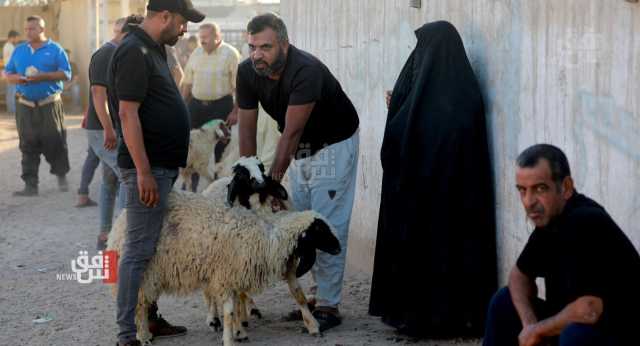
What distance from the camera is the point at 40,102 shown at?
1323cm

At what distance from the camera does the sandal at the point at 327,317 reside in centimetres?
679

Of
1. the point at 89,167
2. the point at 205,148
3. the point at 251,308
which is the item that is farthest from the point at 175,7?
the point at 89,167

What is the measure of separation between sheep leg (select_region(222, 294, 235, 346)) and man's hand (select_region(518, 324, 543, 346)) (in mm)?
2302

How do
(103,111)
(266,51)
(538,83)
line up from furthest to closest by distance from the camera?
(103,111)
(266,51)
(538,83)

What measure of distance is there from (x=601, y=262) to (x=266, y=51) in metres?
2.98

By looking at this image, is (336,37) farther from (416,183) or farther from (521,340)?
(521,340)

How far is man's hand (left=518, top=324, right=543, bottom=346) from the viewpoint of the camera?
424 cm

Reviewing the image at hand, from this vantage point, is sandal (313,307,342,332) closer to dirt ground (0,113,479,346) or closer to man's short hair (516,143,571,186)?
dirt ground (0,113,479,346)

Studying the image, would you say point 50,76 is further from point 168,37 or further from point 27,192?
point 168,37

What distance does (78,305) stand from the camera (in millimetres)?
7680

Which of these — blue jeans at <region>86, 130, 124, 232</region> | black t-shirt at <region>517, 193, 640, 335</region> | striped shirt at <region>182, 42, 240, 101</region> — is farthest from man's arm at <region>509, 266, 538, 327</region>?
striped shirt at <region>182, 42, 240, 101</region>

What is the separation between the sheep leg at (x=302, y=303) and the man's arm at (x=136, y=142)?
1.19 metres

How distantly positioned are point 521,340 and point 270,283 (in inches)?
92.8

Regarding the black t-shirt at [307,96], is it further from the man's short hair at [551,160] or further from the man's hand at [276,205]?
the man's short hair at [551,160]
